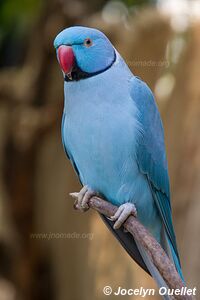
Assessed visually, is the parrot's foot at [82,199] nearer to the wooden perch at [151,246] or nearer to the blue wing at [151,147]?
the wooden perch at [151,246]

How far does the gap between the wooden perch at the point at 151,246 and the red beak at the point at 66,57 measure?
0.31m

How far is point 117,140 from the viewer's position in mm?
1411

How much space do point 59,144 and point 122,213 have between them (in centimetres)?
207

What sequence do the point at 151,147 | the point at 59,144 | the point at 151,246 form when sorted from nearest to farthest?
1. the point at 151,246
2. the point at 151,147
3. the point at 59,144

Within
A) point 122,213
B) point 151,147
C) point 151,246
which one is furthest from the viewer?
point 151,147

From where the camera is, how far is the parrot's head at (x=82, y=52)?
1255mm

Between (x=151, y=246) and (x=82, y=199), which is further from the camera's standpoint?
(x=82, y=199)

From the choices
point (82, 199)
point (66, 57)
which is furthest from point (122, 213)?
point (66, 57)

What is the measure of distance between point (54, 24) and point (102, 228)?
3.26 feet

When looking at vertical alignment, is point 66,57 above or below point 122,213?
above

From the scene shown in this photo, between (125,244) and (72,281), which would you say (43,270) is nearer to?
(72,281)

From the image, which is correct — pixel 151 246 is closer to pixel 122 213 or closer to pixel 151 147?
pixel 122 213

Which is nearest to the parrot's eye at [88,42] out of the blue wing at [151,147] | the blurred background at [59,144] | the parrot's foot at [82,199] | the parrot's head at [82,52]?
the parrot's head at [82,52]

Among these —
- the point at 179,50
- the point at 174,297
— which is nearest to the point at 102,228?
the point at 179,50
